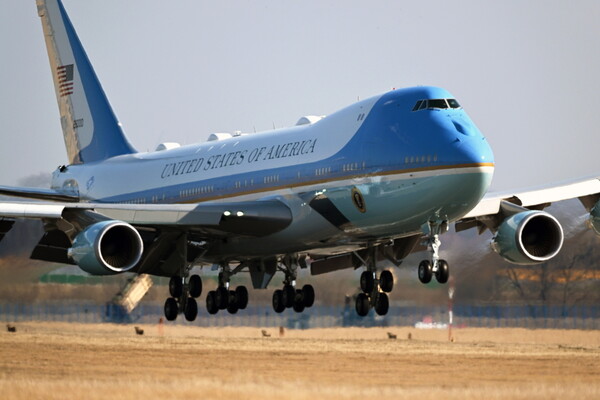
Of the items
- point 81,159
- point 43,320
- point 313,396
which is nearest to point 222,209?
point 313,396

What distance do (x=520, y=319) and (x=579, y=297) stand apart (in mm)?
2867

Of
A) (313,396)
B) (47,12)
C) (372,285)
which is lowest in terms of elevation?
(313,396)

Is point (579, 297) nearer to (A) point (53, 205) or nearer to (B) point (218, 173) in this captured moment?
(B) point (218, 173)

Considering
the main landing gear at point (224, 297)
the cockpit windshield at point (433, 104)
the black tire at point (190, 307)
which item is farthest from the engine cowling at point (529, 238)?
the black tire at point (190, 307)

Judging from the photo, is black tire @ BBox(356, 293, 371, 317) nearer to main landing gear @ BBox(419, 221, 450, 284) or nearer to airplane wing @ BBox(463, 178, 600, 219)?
airplane wing @ BBox(463, 178, 600, 219)

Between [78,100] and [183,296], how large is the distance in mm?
11230

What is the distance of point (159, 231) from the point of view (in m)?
40.7

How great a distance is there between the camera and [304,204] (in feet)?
122

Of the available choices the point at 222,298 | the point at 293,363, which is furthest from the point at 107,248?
the point at 293,363

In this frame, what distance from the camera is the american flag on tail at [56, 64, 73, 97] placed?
50219 mm

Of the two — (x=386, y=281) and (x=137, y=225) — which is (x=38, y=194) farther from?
(x=386, y=281)

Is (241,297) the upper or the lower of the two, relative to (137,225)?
lower

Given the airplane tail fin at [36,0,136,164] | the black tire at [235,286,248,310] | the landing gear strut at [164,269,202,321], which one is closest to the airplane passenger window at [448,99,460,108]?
the landing gear strut at [164,269,202,321]

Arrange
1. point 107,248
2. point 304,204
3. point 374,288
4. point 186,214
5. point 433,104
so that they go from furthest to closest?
point 374,288, point 186,214, point 107,248, point 304,204, point 433,104
